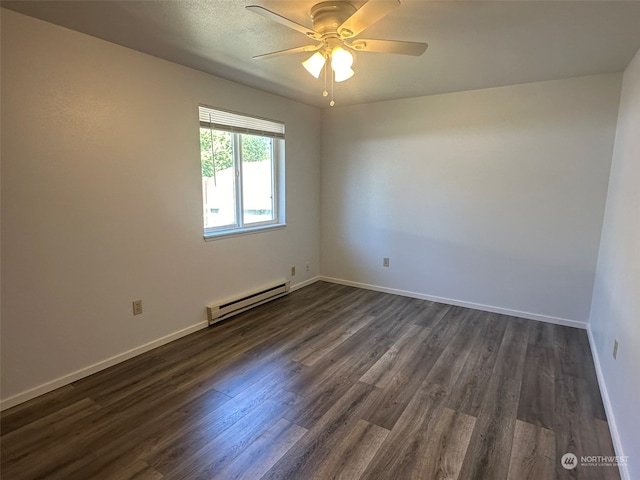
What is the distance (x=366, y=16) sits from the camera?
1.69 m

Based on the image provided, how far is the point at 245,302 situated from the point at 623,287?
10.0 feet

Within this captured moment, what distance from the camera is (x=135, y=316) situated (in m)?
2.73

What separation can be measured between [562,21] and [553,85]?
1.42 metres

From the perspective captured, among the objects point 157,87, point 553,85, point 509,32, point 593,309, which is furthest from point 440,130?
point 157,87

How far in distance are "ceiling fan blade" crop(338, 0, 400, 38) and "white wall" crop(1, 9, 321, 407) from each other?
161 cm

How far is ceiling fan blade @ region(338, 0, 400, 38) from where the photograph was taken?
59.7 inches

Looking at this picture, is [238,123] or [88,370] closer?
[88,370]

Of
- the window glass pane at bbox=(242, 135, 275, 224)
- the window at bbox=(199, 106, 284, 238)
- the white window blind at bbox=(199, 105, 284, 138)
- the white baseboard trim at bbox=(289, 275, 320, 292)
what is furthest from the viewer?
the white baseboard trim at bbox=(289, 275, 320, 292)

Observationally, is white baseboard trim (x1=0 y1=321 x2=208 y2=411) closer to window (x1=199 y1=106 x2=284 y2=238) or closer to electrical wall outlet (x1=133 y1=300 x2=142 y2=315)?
electrical wall outlet (x1=133 y1=300 x2=142 y2=315)

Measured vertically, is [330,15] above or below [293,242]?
above

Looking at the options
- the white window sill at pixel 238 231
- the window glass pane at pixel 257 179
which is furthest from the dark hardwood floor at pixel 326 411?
the window glass pane at pixel 257 179
